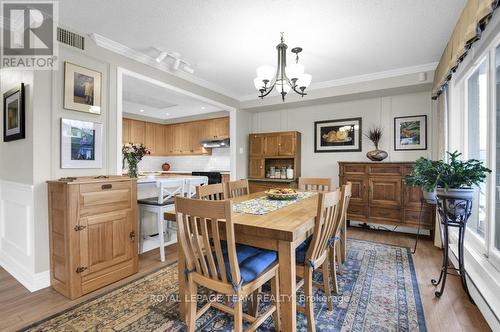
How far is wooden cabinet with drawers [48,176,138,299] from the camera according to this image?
6.59 feet

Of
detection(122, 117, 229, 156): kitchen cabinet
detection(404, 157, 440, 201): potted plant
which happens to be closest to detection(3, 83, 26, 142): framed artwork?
detection(122, 117, 229, 156): kitchen cabinet

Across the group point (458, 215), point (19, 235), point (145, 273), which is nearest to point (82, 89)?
point (19, 235)

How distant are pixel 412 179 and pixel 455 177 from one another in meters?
0.37

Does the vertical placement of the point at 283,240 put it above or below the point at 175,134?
below

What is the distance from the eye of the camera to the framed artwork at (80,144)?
2.30m

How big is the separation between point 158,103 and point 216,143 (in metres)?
1.52

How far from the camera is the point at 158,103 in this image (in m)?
5.30

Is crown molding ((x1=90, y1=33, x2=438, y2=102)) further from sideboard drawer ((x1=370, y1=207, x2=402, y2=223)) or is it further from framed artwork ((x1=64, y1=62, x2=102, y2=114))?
sideboard drawer ((x1=370, y1=207, x2=402, y2=223))

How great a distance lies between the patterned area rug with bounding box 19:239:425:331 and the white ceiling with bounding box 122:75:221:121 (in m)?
3.09

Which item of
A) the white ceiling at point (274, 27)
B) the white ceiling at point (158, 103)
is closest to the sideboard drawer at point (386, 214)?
the white ceiling at point (274, 27)

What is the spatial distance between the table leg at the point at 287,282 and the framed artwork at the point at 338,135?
3.37 metres

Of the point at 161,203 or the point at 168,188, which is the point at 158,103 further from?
the point at 161,203

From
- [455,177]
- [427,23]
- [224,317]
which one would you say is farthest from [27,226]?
[427,23]

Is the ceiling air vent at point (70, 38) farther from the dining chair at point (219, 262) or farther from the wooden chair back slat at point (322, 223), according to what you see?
the wooden chair back slat at point (322, 223)
